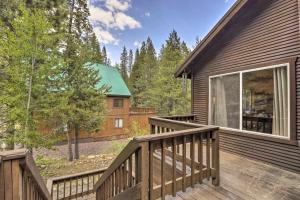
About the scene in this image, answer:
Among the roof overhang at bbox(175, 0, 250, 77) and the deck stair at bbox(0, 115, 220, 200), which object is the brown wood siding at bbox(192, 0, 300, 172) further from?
the deck stair at bbox(0, 115, 220, 200)

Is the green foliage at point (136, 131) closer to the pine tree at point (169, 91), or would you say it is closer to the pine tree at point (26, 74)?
the pine tree at point (169, 91)

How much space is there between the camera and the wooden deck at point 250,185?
9.04 ft

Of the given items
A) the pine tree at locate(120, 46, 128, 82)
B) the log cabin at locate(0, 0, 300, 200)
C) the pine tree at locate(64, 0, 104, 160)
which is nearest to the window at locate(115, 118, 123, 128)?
the pine tree at locate(64, 0, 104, 160)

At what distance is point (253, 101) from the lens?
15.2 feet

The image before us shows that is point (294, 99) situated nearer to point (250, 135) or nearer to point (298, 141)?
point (298, 141)

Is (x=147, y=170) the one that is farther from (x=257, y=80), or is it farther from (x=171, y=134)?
(x=257, y=80)

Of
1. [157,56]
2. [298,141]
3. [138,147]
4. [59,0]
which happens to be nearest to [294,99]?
[298,141]

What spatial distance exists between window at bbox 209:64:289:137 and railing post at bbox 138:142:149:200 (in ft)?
11.1

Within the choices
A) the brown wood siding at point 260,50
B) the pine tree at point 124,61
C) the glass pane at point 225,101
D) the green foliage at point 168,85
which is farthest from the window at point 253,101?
the pine tree at point 124,61

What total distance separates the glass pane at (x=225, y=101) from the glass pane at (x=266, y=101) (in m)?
0.24

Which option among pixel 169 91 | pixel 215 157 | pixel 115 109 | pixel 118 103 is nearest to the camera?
pixel 215 157

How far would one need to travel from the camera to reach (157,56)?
33.0 meters

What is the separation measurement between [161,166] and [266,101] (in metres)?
3.36

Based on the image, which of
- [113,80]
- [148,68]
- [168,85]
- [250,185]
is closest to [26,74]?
[250,185]
